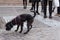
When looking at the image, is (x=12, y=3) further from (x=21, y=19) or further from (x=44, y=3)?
(x=21, y=19)

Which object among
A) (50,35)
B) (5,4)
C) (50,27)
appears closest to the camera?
(50,35)

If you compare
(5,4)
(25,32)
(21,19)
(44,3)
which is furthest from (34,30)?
(5,4)

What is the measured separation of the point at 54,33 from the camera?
10.3 feet

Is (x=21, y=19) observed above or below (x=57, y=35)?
above

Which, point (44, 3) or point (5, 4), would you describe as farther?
point (5, 4)

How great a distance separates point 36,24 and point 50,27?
0.36 meters

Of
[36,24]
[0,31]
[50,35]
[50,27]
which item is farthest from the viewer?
[36,24]

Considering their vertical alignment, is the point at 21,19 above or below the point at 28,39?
above

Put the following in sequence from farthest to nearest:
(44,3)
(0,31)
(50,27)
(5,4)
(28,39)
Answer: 1. (5,4)
2. (44,3)
3. (50,27)
4. (0,31)
5. (28,39)

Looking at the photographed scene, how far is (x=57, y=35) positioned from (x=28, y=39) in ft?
1.64

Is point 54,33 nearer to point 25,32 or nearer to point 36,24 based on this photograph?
point 25,32

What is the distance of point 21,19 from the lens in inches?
115

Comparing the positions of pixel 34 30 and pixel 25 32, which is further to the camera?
pixel 34 30

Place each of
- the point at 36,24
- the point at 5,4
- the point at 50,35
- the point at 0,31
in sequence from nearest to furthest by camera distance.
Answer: the point at 50,35
the point at 0,31
the point at 36,24
the point at 5,4
